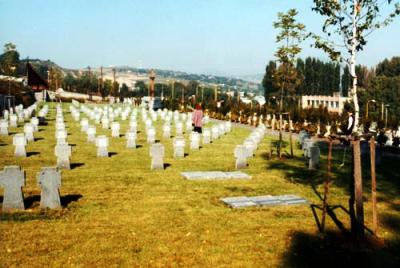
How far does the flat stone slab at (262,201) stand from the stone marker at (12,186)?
16.0ft

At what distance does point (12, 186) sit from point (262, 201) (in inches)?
234

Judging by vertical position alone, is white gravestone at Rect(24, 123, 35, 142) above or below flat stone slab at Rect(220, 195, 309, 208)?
above

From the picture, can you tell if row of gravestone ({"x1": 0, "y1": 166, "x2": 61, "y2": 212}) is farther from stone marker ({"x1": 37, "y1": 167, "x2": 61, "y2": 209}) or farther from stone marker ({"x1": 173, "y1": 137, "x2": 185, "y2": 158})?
stone marker ({"x1": 173, "y1": 137, "x2": 185, "y2": 158})

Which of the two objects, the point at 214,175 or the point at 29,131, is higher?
the point at 29,131

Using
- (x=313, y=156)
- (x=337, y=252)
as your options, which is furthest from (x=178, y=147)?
(x=337, y=252)

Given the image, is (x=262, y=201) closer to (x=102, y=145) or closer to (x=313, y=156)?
(x=313, y=156)

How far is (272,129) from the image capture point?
36.8 m

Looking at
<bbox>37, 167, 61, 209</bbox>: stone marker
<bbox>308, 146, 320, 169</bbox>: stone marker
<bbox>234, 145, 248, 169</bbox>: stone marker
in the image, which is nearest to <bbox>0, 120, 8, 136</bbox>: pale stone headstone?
<bbox>234, 145, 248, 169</bbox>: stone marker

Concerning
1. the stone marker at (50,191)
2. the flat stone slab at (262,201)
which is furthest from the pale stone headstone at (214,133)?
the stone marker at (50,191)

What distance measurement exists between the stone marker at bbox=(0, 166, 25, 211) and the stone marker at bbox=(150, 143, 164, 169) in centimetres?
589

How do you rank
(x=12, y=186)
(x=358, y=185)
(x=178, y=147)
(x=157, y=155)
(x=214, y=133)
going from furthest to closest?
(x=214, y=133) < (x=178, y=147) < (x=157, y=155) < (x=12, y=186) < (x=358, y=185)

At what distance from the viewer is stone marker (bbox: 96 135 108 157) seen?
60.3 feet

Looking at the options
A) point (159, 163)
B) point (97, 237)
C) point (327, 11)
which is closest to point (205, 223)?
point (97, 237)

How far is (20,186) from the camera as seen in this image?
10.2m
